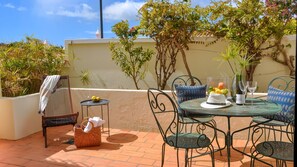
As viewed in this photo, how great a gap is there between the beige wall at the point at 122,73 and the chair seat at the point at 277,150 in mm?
3343

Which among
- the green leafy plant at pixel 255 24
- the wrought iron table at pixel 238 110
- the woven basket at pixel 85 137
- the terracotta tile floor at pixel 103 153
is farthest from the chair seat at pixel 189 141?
the green leafy plant at pixel 255 24

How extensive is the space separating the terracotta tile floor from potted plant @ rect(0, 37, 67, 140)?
25 centimetres

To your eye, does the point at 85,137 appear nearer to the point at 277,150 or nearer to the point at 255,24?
the point at 277,150

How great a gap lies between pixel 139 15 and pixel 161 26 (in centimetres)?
55

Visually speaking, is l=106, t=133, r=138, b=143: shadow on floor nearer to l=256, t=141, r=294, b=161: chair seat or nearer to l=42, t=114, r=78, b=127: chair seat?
l=42, t=114, r=78, b=127: chair seat

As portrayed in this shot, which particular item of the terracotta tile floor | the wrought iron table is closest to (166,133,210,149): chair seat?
the wrought iron table

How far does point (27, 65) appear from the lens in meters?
5.49

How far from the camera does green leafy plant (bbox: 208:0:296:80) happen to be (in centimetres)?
477

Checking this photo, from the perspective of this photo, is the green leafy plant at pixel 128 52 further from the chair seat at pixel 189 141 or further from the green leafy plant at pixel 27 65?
the chair seat at pixel 189 141

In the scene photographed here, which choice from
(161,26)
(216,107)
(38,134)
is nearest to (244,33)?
(161,26)

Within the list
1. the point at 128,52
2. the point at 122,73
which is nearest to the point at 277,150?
the point at 128,52

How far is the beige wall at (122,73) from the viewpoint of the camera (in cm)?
570

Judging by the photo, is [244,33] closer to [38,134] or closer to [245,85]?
[245,85]

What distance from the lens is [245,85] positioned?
9.36 ft
